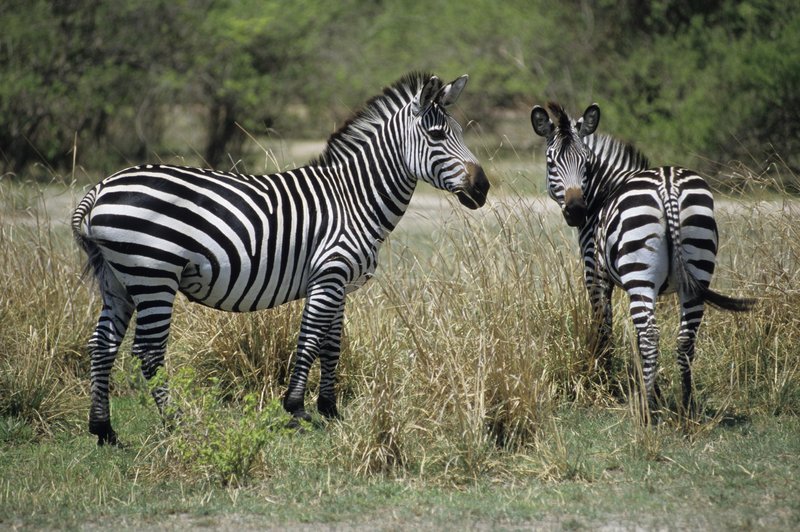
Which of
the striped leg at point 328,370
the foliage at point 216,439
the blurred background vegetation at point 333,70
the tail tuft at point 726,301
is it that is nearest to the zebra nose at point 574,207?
the tail tuft at point 726,301

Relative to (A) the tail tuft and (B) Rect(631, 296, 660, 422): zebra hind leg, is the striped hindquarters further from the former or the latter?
(A) the tail tuft

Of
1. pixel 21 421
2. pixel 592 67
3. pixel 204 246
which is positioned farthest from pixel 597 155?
pixel 592 67

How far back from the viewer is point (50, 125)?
1844 centimetres

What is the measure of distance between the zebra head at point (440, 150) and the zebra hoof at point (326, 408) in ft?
5.57

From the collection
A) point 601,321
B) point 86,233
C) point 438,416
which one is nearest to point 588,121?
point 601,321

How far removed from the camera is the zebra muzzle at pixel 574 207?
246 inches

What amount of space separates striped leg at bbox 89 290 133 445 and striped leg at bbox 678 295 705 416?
11.7ft

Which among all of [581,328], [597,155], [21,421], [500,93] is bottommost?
[21,421]

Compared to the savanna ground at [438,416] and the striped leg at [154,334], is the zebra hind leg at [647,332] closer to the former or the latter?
the savanna ground at [438,416]

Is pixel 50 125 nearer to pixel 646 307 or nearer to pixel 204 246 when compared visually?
pixel 204 246

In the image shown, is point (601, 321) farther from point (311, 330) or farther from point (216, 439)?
point (216, 439)

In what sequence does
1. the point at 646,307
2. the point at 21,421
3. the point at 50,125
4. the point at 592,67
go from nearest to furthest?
the point at 646,307 → the point at 21,421 → the point at 50,125 → the point at 592,67

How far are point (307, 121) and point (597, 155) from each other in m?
17.2

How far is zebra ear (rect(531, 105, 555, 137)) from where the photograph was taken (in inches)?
259
